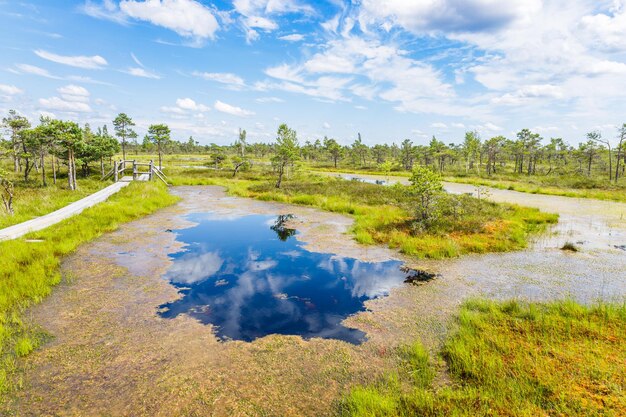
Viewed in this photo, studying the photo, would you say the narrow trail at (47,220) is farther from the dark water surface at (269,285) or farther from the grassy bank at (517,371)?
the grassy bank at (517,371)

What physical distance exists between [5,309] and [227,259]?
638cm

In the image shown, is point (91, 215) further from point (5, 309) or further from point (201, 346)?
point (201, 346)

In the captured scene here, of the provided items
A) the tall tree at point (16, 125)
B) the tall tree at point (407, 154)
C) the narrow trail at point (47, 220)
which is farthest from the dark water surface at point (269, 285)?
the tall tree at point (407, 154)

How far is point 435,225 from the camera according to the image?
644 inches

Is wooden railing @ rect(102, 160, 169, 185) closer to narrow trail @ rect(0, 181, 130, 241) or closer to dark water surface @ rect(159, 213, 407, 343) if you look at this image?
narrow trail @ rect(0, 181, 130, 241)

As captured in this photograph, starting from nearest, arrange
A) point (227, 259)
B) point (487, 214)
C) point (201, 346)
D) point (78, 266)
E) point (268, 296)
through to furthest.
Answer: point (201, 346) → point (268, 296) → point (78, 266) → point (227, 259) → point (487, 214)

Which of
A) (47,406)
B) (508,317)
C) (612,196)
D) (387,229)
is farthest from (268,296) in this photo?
(612,196)

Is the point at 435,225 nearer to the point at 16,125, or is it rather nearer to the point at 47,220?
the point at 47,220

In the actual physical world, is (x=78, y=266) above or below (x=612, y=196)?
below

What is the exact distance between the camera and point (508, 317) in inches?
296

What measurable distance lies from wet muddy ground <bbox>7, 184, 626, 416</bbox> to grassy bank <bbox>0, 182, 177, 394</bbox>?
12.5 inches

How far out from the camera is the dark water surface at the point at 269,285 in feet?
24.9

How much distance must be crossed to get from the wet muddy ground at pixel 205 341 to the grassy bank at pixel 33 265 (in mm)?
318

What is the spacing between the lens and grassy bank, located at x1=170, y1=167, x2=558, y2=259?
13.9 m
